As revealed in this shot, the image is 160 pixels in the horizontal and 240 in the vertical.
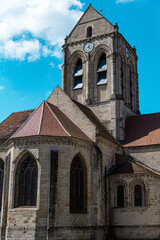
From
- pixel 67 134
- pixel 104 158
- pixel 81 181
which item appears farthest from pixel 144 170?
pixel 67 134

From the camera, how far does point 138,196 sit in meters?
23.4

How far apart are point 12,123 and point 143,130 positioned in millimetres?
12263

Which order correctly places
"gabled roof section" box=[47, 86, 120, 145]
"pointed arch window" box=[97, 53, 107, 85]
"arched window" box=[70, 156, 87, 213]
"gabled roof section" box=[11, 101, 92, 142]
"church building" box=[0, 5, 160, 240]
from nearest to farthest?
1. "church building" box=[0, 5, 160, 240]
2. "arched window" box=[70, 156, 87, 213]
3. "gabled roof section" box=[11, 101, 92, 142]
4. "gabled roof section" box=[47, 86, 120, 145]
5. "pointed arch window" box=[97, 53, 107, 85]

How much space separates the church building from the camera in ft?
65.4

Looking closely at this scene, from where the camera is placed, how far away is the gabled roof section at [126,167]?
23.8 metres

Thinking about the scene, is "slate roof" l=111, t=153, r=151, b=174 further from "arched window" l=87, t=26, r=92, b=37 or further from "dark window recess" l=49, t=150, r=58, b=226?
"arched window" l=87, t=26, r=92, b=37

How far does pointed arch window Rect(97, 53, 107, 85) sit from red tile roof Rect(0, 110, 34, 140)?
8524 millimetres

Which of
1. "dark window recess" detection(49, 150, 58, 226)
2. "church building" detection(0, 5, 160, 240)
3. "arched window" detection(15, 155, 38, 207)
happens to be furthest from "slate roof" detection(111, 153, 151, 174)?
"arched window" detection(15, 155, 38, 207)

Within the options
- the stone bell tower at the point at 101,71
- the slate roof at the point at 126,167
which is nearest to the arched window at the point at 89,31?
the stone bell tower at the point at 101,71

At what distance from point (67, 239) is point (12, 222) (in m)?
3.64

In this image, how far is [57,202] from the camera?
19.8m

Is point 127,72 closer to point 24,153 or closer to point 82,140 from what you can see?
point 82,140

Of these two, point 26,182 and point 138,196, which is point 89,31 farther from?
point 26,182

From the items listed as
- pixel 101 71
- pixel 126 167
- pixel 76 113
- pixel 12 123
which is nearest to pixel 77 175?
pixel 126 167
